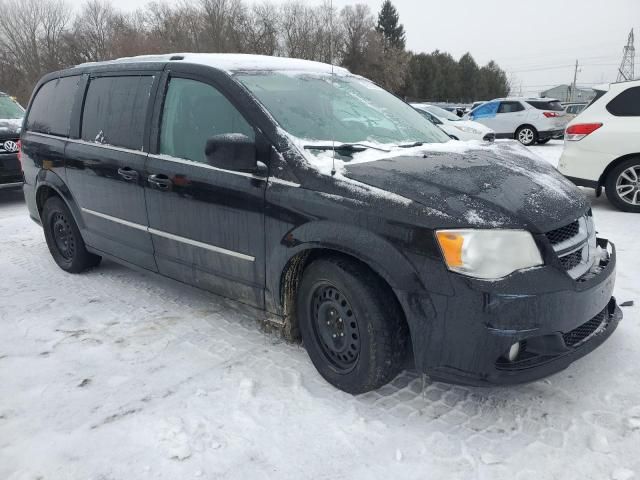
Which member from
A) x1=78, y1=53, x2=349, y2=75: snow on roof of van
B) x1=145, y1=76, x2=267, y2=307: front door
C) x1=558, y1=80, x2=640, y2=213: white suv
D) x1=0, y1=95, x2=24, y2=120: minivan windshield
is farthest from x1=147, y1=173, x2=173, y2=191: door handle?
x1=0, y1=95, x2=24, y2=120: minivan windshield

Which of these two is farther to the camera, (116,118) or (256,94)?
(116,118)

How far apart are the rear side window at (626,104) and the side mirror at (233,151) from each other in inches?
215

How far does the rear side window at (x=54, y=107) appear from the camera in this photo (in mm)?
4258

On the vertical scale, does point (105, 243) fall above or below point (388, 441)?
above

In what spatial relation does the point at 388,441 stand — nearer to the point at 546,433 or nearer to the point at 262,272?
the point at 546,433

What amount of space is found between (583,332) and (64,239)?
4.32 metres

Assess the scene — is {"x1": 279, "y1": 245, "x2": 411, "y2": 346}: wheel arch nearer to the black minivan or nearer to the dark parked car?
the black minivan

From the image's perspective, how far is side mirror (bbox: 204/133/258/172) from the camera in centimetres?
263

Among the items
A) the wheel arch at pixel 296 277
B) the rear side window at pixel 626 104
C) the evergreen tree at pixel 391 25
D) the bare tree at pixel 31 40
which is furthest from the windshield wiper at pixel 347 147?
the evergreen tree at pixel 391 25

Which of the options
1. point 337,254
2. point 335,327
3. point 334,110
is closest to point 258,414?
point 335,327

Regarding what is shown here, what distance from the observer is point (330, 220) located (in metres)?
2.47

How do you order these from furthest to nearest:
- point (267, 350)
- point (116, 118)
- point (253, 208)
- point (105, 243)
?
point (105, 243)
point (116, 118)
point (267, 350)
point (253, 208)

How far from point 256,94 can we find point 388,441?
6.53ft

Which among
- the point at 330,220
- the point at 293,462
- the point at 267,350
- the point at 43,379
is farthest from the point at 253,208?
the point at 43,379
